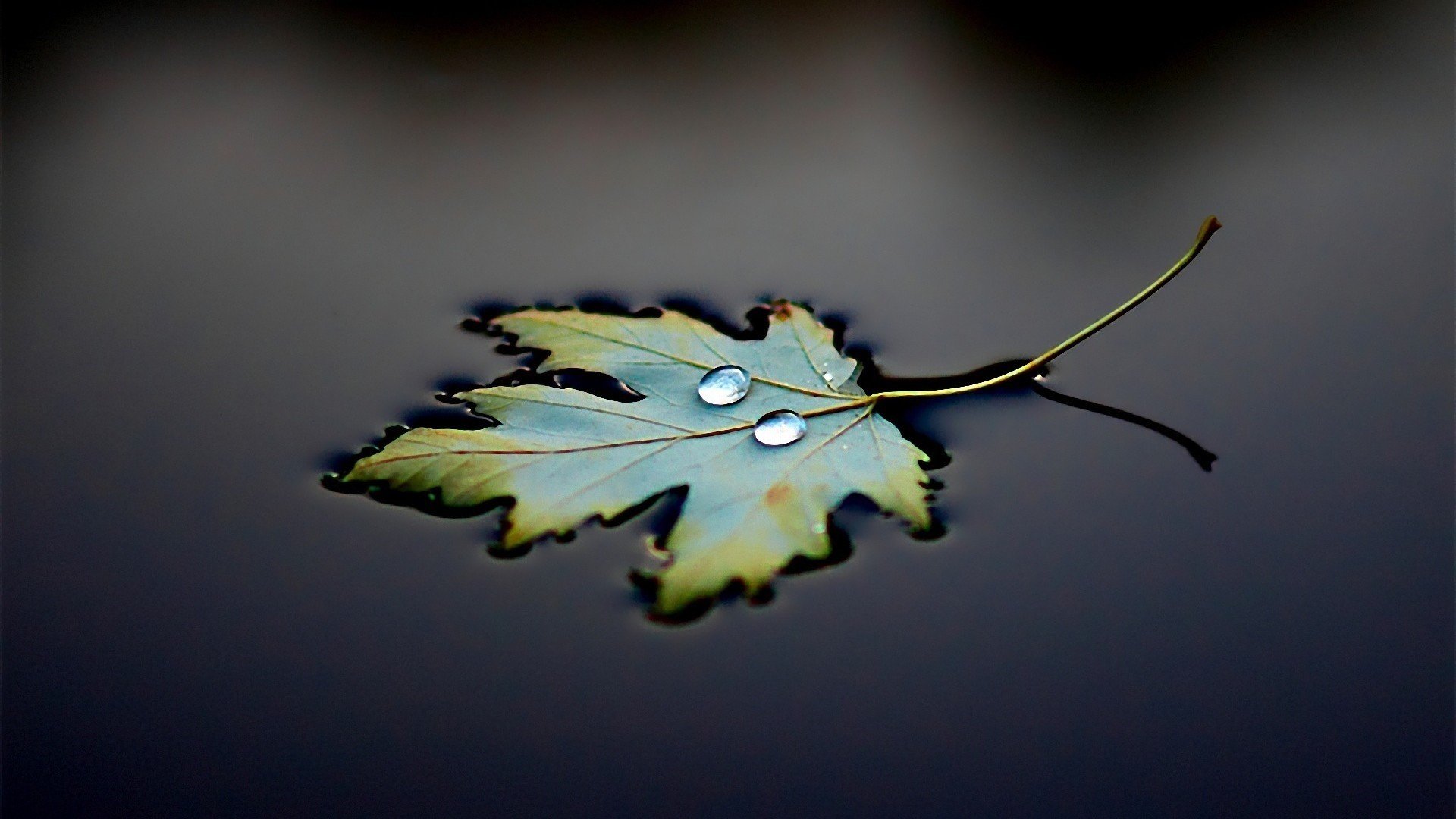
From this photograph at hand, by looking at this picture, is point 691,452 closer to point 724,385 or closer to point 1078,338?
point 724,385

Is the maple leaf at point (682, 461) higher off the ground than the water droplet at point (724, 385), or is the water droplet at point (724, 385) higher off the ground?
the water droplet at point (724, 385)

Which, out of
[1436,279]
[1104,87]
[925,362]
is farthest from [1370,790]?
[1104,87]

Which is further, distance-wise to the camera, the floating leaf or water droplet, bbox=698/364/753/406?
water droplet, bbox=698/364/753/406

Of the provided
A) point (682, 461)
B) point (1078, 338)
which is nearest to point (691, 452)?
point (682, 461)

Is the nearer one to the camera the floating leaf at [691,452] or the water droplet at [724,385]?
the floating leaf at [691,452]

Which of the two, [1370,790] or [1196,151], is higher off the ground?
[1196,151]

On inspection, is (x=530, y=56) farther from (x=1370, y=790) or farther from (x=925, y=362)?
(x=1370, y=790)
